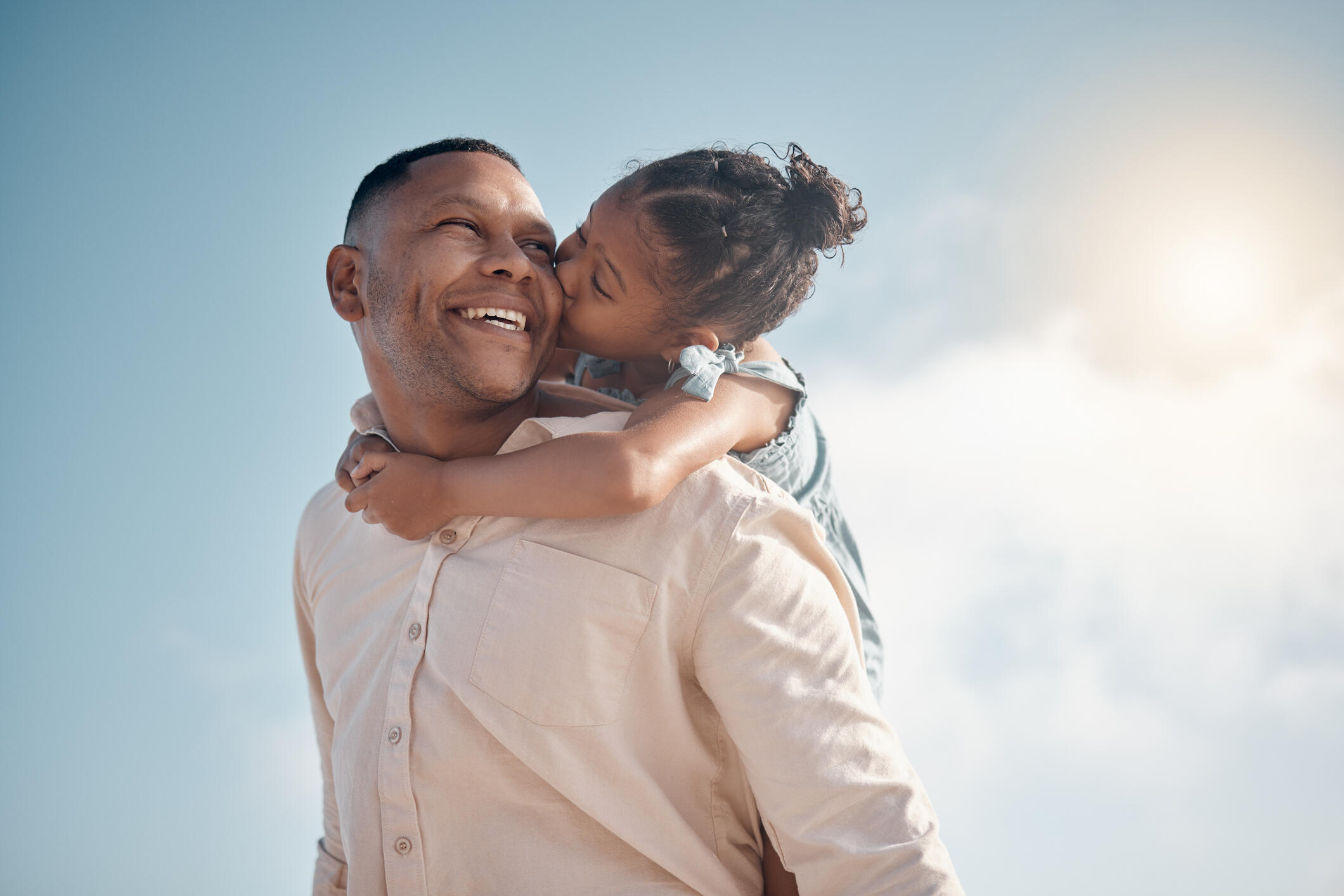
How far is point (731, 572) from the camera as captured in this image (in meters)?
1.51

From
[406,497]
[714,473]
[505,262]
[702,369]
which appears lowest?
[406,497]

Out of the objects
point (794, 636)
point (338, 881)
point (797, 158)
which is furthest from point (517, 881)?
point (797, 158)

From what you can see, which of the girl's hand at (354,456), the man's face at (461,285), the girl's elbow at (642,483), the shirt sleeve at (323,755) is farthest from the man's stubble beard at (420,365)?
the shirt sleeve at (323,755)

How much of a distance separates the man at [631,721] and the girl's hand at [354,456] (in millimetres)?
283

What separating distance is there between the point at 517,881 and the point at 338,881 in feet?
2.92

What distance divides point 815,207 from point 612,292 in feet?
1.93

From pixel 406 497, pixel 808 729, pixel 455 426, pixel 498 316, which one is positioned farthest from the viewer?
pixel 455 426

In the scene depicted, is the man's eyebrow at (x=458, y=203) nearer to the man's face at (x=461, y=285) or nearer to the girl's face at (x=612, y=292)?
the man's face at (x=461, y=285)

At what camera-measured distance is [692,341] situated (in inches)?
85.9

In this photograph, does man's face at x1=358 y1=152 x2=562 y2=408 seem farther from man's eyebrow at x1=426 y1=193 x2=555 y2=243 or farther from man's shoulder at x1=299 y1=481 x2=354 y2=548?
man's shoulder at x1=299 y1=481 x2=354 y2=548

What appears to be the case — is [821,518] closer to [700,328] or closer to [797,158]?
[700,328]

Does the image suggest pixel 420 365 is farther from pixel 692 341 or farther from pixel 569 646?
pixel 569 646

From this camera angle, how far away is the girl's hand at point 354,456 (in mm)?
1860

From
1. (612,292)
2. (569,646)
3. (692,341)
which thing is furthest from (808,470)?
(569,646)
